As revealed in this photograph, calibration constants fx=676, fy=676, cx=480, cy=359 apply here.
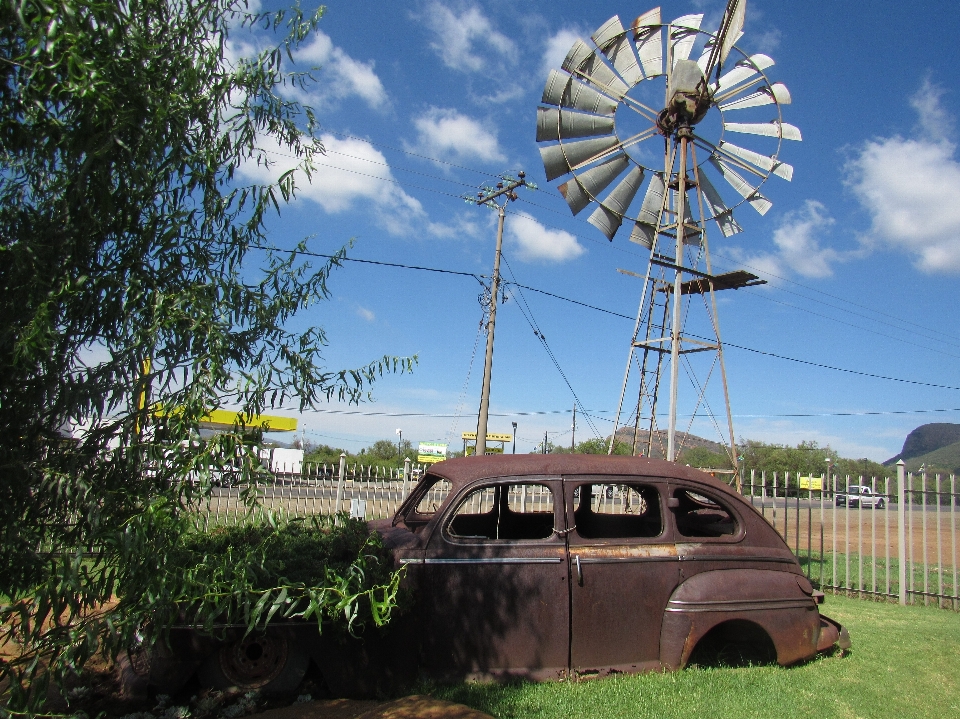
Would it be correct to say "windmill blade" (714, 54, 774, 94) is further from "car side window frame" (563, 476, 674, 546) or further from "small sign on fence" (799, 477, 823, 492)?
"car side window frame" (563, 476, 674, 546)

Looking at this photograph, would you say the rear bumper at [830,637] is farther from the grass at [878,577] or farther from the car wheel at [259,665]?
the car wheel at [259,665]

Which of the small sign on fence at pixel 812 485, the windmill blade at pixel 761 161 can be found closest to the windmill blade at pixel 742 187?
the windmill blade at pixel 761 161

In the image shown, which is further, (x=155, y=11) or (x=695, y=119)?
(x=695, y=119)

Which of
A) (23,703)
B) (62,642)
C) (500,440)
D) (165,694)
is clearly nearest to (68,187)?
(62,642)

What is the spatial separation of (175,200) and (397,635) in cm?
320

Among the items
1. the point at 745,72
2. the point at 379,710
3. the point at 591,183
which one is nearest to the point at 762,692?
the point at 379,710

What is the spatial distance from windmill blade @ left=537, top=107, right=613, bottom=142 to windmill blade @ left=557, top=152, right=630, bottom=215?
2.45ft

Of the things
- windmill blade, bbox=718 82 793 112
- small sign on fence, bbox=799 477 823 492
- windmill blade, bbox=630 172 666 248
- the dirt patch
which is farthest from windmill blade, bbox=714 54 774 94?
the dirt patch

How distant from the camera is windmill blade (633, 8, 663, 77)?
1402 cm

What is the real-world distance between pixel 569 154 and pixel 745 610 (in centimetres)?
1157

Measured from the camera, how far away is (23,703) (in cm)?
232

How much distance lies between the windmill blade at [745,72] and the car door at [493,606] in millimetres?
12953

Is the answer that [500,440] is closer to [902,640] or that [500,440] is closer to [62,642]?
[902,640]

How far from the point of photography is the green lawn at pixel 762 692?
4434 mm
